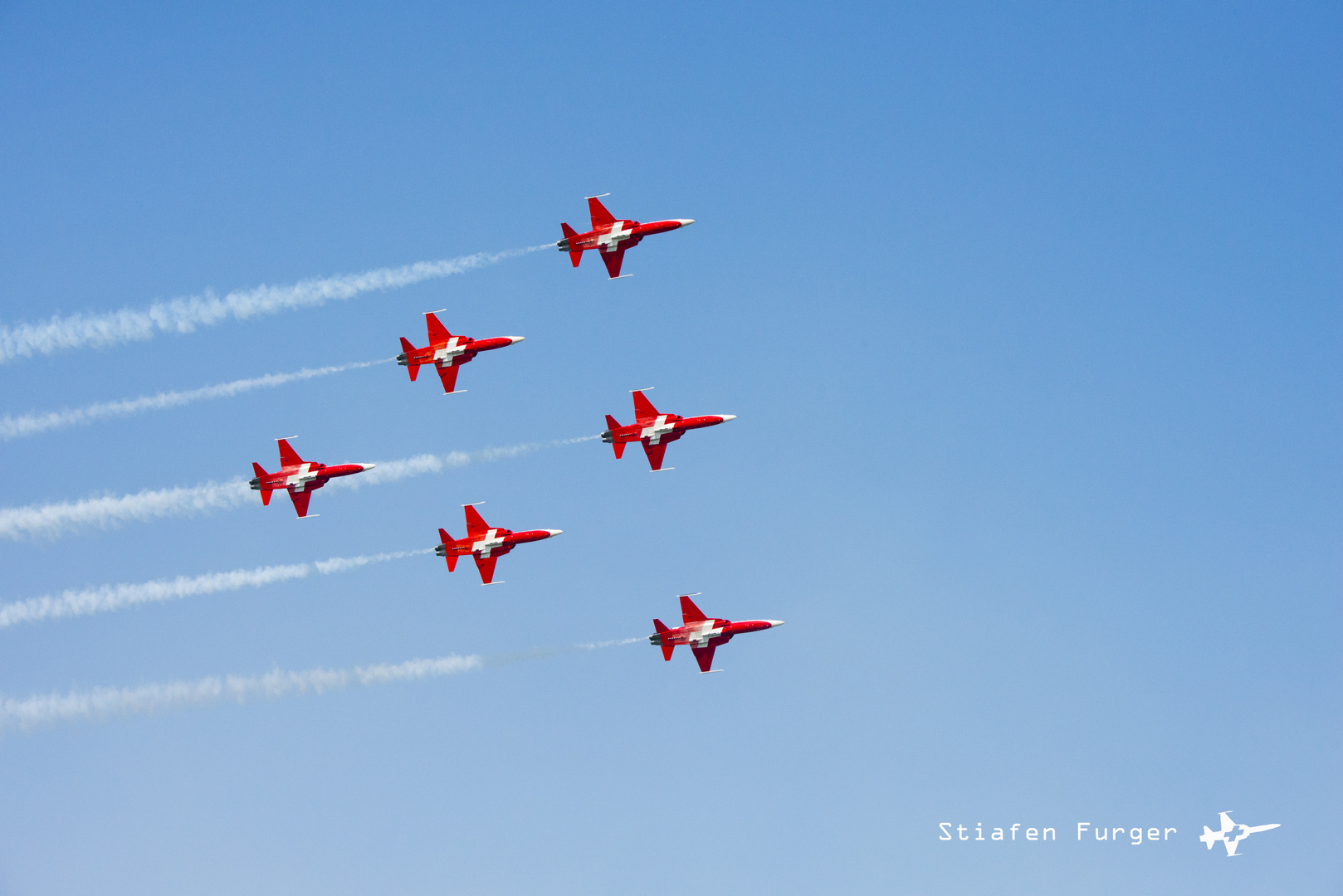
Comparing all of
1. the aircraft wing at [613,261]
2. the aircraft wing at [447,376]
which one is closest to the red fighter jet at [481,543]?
the aircraft wing at [447,376]

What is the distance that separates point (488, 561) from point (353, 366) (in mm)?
17196

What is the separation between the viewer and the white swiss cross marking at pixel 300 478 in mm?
101438

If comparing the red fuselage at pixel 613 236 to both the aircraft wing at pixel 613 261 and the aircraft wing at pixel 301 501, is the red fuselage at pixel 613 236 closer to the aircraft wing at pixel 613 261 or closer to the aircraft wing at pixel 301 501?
the aircraft wing at pixel 613 261

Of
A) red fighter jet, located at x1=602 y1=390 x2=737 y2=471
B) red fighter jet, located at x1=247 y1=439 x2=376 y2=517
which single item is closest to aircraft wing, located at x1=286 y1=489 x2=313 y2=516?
red fighter jet, located at x1=247 y1=439 x2=376 y2=517

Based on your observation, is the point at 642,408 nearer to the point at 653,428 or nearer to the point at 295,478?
the point at 653,428

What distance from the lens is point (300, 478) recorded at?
10162 centimetres

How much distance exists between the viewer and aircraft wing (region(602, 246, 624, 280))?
10231 cm

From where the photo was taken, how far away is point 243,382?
102 meters

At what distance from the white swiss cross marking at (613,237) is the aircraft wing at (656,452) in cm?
1442

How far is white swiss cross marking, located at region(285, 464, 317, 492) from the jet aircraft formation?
2.3 inches

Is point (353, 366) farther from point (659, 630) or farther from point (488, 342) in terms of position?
point (659, 630)

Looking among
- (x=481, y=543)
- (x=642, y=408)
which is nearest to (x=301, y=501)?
(x=481, y=543)

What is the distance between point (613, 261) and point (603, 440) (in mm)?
12796

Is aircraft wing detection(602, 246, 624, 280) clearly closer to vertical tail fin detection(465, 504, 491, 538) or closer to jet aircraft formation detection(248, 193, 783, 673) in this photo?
jet aircraft formation detection(248, 193, 783, 673)
